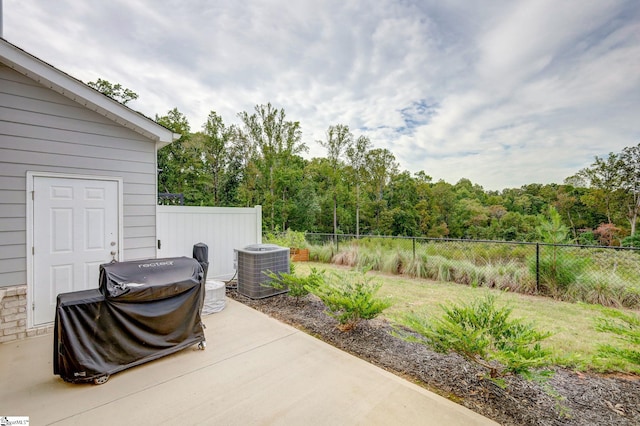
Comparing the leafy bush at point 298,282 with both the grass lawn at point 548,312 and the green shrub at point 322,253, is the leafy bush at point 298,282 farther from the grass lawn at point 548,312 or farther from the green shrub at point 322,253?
the green shrub at point 322,253

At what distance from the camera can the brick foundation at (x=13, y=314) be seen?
306 centimetres

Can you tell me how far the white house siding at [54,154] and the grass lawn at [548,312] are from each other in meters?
3.93

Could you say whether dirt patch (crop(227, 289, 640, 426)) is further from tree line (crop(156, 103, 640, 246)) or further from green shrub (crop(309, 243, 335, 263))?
tree line (crop(156, 103, 640, 246))

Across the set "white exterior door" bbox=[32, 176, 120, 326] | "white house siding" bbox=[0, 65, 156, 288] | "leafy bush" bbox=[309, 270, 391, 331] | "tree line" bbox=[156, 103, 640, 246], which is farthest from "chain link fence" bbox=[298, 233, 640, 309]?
"tree line" bbox=[156, 103, 640, 246]

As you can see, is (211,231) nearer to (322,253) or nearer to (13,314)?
(13,314)

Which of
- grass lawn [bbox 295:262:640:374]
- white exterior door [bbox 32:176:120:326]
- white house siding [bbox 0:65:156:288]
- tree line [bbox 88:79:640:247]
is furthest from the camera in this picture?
tree line [bbox 88:79:640:247]

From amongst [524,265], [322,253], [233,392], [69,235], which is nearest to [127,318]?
[233,392]

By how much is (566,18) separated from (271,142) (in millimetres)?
9616

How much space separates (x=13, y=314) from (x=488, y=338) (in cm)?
502

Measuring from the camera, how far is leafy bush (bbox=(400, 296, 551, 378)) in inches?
74.7

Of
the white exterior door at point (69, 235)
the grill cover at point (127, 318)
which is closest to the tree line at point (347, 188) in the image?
the white exterior door at point (69, 235)

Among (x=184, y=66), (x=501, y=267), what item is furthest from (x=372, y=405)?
(x=184, y=66)

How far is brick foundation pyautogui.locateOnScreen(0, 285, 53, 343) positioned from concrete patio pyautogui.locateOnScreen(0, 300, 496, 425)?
278mm

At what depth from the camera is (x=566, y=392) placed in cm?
210
